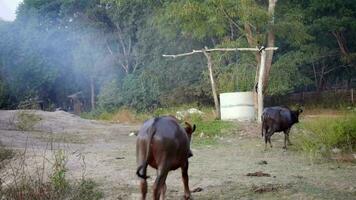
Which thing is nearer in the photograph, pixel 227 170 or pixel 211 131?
pixel 227 170

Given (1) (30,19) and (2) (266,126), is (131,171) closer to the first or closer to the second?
(2) (266,126)

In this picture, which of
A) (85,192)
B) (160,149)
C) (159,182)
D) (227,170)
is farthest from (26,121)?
(159,182)

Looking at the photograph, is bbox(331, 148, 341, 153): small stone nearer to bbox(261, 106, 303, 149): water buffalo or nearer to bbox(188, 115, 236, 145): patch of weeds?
bbox(261, 106, 303, 149): water buffalo

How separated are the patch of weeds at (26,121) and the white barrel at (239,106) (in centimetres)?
720

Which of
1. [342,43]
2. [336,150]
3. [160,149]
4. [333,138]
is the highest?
[342,43]

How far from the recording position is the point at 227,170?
9.09 meters

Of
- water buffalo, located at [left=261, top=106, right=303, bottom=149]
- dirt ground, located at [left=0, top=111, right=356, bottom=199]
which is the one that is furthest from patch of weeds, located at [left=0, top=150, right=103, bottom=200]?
water buffalo, located at [left=261, top=106, right=303, bottom=149]

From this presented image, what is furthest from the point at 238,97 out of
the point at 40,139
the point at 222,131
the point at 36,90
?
the point at 36,90

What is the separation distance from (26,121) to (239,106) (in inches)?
313

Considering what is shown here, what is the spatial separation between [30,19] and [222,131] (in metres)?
31.3

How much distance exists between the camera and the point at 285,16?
Answer: 2109cm

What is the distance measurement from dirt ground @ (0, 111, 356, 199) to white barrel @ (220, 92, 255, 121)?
9.45ft

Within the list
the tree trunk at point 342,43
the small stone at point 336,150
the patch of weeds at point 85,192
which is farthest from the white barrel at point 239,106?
the tree trunk at point 342,43

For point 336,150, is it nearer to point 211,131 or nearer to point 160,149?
point 160,149
